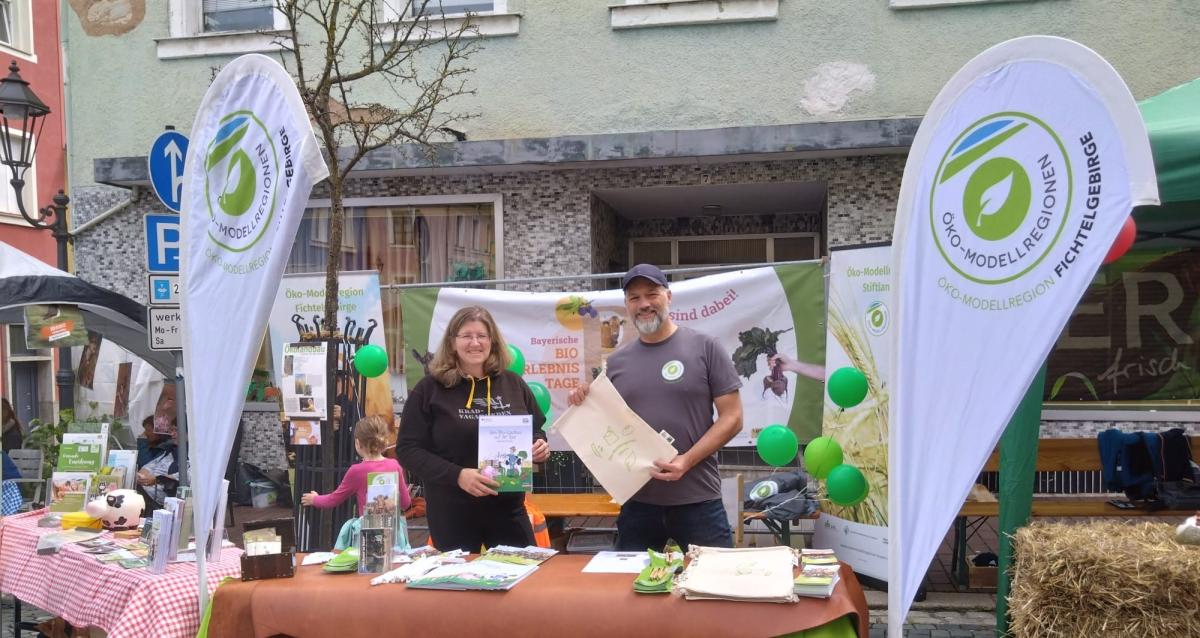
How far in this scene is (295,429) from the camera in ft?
24.0

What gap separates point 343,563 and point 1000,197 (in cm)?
272

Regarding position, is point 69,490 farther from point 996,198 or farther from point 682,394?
point 996,198

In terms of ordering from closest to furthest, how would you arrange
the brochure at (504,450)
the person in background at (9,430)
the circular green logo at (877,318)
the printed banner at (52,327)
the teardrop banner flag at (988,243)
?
the teardrop banner flag at (988,243) < the brochure at (504,450) < the circular green logo at (877,318) < the printed banner at (52,327) < the person in background at (9,430)

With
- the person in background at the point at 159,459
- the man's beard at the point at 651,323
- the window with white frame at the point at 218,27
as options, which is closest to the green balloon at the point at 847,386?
the man's beard at the point at 651,323

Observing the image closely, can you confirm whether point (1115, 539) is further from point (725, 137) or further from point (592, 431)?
point (725, 137)

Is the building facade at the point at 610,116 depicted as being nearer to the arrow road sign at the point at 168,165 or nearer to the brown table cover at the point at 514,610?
the arrow road sign at the point at 168,165

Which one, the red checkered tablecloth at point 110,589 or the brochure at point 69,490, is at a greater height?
the brochure at point 69,490

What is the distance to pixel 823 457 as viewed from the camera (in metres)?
5.00

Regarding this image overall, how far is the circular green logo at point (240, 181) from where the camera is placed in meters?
3.69

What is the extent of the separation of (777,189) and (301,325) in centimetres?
491

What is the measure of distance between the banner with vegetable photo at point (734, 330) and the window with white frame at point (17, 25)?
18777mm

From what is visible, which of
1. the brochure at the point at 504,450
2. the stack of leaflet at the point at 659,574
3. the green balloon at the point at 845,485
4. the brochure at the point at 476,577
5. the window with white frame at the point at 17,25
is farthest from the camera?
the window with white frame at the point at 17,25

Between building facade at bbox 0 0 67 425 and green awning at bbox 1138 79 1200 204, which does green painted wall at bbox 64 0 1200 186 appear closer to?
green awning at bbox 1138 79 1200 204

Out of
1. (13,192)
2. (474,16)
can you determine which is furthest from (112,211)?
(13,192)
